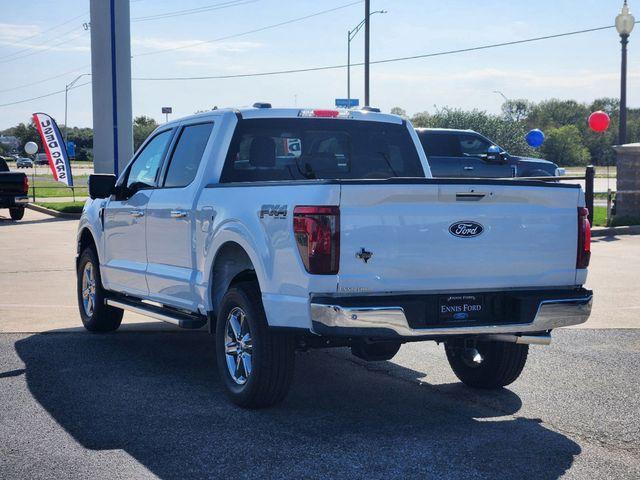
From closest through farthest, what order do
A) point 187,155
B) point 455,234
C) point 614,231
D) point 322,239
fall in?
point 322,239, point 455,234, point 187,155, point 614,231

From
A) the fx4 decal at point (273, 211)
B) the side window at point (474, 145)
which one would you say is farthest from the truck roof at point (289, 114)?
the side window at point (474, 145)

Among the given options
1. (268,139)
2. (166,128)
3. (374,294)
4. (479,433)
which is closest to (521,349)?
(479,433)

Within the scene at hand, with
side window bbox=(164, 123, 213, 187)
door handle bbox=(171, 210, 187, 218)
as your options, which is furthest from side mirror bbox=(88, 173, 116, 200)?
door handle bbox=(171, 210, 187, 218)

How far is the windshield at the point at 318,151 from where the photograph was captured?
24.5ft

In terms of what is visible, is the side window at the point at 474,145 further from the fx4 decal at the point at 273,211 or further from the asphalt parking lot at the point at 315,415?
the fx4 decal at the point at 273,211

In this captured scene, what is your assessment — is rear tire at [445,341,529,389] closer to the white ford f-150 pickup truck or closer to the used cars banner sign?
the white ford f-150 pickup truck

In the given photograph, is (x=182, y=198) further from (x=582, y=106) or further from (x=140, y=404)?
(x=582, y=106)

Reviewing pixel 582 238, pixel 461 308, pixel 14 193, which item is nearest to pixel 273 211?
pixel 461 308

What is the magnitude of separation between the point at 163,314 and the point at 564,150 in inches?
3170

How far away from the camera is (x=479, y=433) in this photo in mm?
5867

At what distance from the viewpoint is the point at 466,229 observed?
6.01 m

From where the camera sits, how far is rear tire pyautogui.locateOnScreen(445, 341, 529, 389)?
7.01 m

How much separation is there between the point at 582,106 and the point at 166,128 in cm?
10681

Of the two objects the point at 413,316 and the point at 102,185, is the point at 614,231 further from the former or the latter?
the point at 413,316
